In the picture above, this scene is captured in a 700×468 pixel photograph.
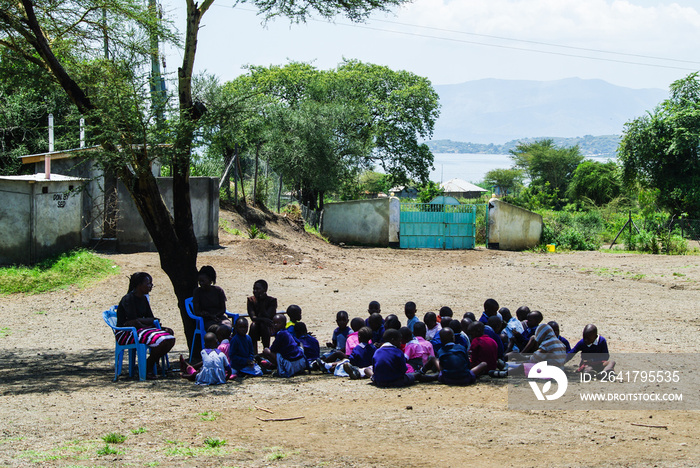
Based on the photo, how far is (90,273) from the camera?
1562 cm

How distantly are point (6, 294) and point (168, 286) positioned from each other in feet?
11.4

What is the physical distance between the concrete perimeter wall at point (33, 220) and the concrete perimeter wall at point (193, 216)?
5.66 feet

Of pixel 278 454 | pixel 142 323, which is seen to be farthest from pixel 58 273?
pixel 278 454

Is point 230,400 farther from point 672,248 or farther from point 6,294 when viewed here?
point 672,248

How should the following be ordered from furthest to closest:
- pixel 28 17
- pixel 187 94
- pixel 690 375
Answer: pixel 187 94 < pixel 28 17 < pixel 690 375

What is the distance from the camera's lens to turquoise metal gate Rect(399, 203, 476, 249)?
28.2m

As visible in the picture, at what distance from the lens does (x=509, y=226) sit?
28.4m

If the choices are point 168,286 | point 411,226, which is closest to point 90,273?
point 168,286

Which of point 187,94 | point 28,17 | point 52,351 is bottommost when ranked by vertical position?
point 52,351

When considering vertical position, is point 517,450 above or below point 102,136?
below

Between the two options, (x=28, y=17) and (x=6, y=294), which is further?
(x=6, y=294)

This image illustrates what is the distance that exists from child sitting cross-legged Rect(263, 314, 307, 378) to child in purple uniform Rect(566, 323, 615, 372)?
3.66 metres

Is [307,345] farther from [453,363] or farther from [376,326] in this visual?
[453,363]

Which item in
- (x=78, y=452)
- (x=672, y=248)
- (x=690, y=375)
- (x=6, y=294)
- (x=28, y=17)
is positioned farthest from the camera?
(x=672, y=248)
